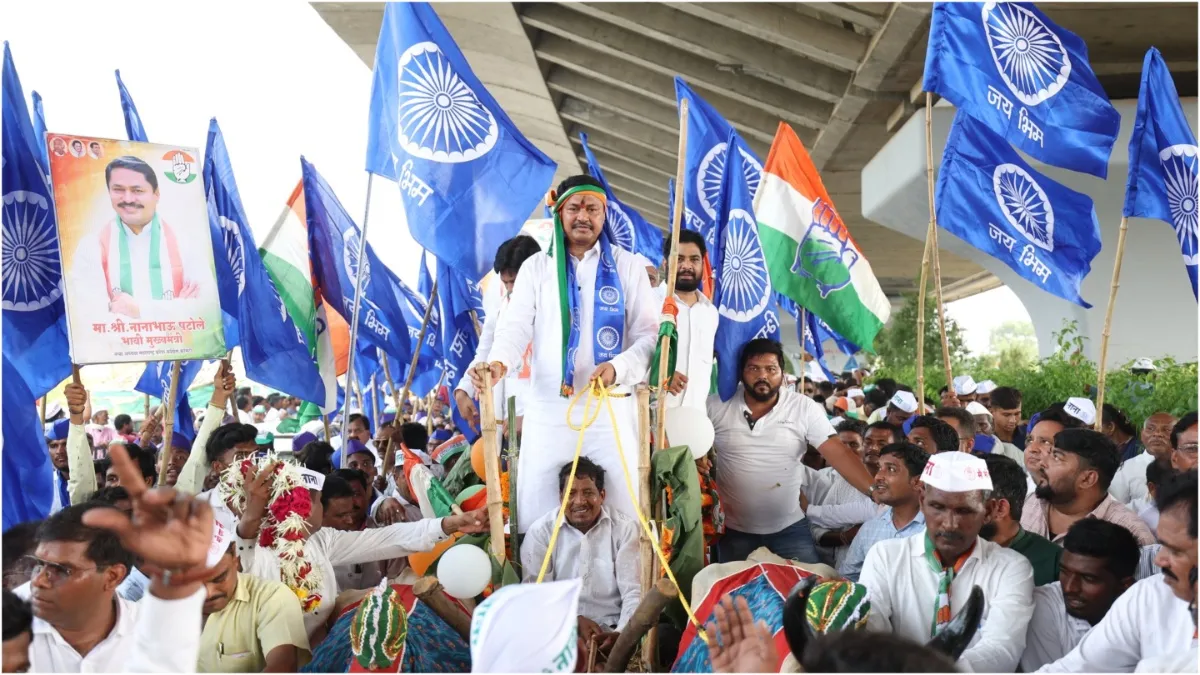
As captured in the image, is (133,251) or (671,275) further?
(133,251)

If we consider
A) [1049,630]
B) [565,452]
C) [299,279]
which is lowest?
[1049,630]

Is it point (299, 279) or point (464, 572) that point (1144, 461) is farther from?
point (299, 279)

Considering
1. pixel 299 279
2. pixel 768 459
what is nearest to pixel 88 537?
pixel 768 459

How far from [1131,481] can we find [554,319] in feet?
10.8

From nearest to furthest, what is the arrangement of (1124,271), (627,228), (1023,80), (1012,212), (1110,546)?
(1110,546) < (1023,80) < (1012,212) < (627,228) < (1124,271)

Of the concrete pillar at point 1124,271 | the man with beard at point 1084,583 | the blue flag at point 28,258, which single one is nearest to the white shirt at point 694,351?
the man with beard at point 1084,583

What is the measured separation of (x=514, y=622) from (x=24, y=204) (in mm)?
A: 4216

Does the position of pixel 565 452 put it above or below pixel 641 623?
above

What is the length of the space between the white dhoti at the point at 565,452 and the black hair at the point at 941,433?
5.17 feet

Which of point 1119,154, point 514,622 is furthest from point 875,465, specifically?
point 1119,154

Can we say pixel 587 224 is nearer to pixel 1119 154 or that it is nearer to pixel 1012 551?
pixel 1012 551

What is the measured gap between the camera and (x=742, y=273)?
21.4 feet

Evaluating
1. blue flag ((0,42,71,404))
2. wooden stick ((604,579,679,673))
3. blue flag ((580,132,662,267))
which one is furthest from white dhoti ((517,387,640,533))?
blue flag ((580,132,662,267))

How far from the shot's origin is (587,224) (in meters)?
4.46
